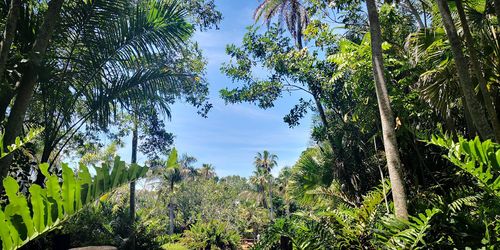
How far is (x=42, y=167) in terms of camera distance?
1646 mm

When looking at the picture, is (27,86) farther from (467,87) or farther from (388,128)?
(467,87)

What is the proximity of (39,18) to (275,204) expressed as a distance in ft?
134

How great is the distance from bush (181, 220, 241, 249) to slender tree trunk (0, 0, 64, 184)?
15.9 m

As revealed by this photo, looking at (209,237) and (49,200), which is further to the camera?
(209,237)

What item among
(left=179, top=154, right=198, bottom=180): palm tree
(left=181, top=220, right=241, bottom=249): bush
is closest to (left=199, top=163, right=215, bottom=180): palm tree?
(left=179, top=154, right=198, bottom=180): palm tree

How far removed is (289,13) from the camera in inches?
583

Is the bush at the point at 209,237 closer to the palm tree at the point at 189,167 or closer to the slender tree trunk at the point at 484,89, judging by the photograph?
the slender tree trunk at the point at 484,89

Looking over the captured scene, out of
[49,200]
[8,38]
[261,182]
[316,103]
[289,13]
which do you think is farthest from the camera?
[261,182]

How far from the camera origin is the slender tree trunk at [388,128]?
3812mm

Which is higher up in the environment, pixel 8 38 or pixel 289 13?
pixel 289 13

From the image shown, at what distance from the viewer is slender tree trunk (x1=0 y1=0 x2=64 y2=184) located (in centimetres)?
382

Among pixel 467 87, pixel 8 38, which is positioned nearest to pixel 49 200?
pixel 8 38

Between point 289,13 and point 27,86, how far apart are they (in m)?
12.2

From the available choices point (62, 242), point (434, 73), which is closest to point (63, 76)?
point (62, 242)
